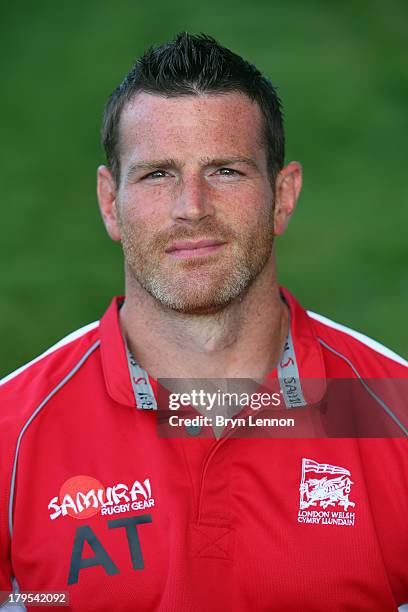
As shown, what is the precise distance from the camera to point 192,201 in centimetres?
205

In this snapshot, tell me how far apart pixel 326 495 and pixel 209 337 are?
426mm

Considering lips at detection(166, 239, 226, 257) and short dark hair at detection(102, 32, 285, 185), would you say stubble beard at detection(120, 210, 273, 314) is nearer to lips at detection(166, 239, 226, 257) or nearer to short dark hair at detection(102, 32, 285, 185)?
lips at detection(166, 239, 226, 257)

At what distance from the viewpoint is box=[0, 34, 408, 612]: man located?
Result: 1949 millimetres

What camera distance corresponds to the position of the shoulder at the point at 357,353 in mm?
2256

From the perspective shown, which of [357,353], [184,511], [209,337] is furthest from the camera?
[357,353]

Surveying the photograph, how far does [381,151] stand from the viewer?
437 centimetres

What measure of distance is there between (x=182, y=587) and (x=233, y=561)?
0.37ft

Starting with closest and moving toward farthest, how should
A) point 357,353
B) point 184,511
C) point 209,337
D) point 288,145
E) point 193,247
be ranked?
1. point 184,511
2. point 193,247
3. point 209,337
4. point 357,353
5. point 288,145

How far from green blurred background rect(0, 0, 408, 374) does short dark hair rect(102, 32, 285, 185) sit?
5.16ft

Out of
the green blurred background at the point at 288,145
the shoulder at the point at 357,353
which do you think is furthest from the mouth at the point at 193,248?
the green blurred background at the point at 288,145

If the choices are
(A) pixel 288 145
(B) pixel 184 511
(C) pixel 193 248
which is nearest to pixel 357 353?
(C) pixel 193 248

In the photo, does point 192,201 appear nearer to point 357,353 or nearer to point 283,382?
point 283,382

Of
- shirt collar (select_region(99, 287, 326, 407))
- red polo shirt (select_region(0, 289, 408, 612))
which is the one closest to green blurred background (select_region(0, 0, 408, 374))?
shirt collar (select_region(99, 287, 326, 407))

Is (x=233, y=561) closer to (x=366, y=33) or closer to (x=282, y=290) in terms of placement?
(x=282, y=290)
